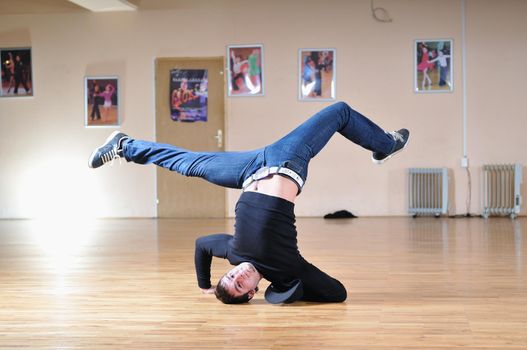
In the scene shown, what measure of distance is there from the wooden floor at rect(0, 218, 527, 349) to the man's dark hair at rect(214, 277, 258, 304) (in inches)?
1.6

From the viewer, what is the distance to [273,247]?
13.2 ft

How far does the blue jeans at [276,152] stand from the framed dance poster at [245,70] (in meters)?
5.92

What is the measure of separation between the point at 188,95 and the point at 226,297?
6575 mm

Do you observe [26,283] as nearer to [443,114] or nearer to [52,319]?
[52,319]

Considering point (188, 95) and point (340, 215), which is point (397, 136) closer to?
point (340, 215)

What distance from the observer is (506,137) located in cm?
1000

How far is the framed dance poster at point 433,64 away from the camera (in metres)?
10.0

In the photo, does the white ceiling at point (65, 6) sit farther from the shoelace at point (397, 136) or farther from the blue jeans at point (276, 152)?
the blue jeans at point (276, 152)

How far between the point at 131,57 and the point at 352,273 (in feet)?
20.2

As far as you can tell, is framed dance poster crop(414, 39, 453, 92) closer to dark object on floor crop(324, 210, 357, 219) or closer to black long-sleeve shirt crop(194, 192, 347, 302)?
dark object on floor crop(324, 210, 357, 219)

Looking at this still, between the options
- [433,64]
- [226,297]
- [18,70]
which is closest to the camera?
[226,297]

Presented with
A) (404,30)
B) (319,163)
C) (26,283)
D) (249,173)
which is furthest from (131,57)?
(249,173)

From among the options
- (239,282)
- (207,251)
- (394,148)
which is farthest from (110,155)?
(394,148)

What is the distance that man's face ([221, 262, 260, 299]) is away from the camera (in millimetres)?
4039
